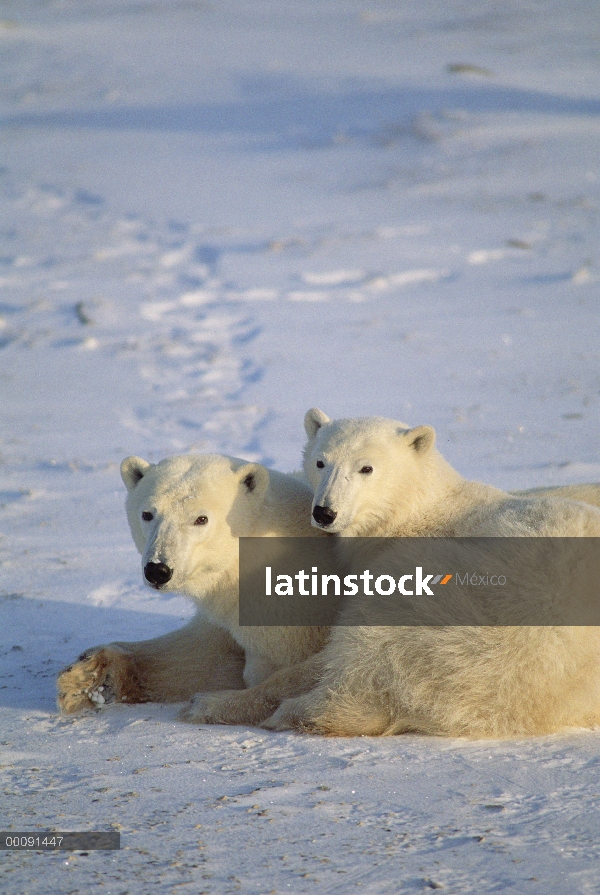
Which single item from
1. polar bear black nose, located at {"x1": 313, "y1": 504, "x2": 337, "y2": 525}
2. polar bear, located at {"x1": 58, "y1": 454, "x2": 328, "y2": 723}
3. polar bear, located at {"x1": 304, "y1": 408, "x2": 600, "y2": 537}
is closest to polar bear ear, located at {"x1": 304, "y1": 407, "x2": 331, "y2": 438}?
polar bear, located at {"x1": 304, "y1": 408, "x2": 600, "y2": 537}

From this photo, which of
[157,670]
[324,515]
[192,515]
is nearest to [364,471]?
[324,515]

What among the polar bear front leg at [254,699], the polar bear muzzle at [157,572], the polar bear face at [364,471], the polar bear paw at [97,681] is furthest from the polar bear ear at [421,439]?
the polar bear paw at [97,681]

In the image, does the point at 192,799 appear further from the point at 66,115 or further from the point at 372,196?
the point at 66,115

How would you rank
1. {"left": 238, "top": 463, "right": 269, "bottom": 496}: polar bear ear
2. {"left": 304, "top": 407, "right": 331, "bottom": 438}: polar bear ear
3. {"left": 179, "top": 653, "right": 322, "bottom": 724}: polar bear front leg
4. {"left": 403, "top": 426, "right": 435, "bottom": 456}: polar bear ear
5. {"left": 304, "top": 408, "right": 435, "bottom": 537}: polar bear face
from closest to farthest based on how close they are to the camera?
{"left": 179, "top": 653, "right": 322, "bottom": 724}: polar bear front leg → {"left": 304, "top": 408, "right": 435, "bottom": 537}: polar bear face → {"left": 238, "top": 463, "right": 269, "bottom": 496}: polar bear ear → {"left": 403, "top": 426, "right": 435, "bottom": 456}: polar bear ear → {"left": 304, "top": 407, "right": 331, "bottom": 438}: polar bear ear

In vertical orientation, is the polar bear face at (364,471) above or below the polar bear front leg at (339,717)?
above

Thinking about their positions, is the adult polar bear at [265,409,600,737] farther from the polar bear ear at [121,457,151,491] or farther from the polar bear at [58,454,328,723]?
the polar bear ear at [121,457,151,491]

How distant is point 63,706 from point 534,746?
190 centimetres

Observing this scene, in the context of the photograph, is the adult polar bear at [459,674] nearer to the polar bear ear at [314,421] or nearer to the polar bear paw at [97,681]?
the polar bear ear at [314,421]

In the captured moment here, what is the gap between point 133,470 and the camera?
14.7 ft

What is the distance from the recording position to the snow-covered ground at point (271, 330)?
120 inches

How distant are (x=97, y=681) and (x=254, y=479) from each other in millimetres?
1087

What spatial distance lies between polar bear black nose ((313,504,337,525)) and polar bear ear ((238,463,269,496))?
1.32 feet

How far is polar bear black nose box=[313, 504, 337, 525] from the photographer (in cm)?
411

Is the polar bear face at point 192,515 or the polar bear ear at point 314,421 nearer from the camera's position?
the polar bear face at point 192,515
